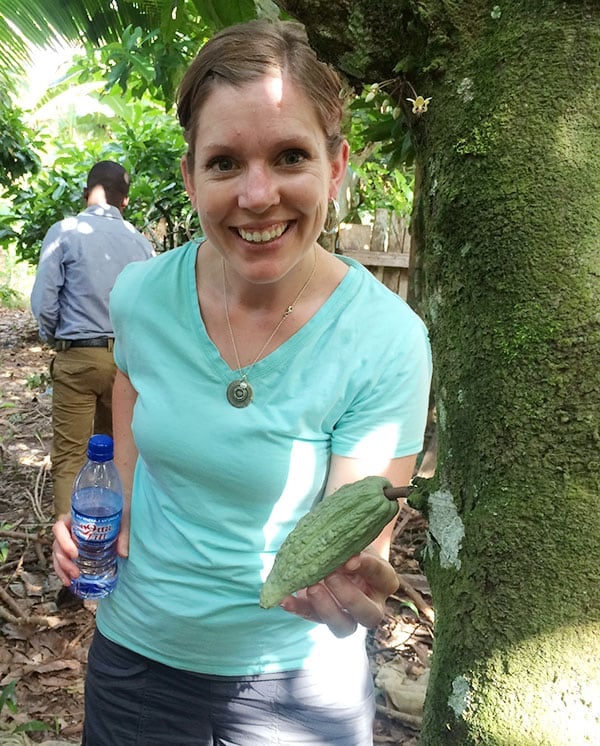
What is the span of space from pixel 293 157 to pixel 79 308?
9.48ft

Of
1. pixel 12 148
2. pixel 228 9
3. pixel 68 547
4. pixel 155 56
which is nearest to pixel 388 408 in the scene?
pixel 68 547

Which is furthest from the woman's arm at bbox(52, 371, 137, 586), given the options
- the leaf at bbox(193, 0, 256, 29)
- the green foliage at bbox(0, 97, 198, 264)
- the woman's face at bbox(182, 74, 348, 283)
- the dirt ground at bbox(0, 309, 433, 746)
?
the green foliage at bbox(0, 97, 198, 264)

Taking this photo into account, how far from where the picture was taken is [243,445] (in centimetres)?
126

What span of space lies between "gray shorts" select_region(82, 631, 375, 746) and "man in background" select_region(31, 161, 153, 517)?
2455mm

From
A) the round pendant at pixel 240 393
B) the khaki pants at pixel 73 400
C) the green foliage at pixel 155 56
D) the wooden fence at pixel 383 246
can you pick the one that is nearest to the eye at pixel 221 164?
the round pendant at pixel 240 393

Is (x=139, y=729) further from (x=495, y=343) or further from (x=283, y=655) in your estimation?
(x=495, y=343)

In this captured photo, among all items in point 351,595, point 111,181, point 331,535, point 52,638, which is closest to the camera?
point 331,535

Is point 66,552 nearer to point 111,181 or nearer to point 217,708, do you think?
point 217,708

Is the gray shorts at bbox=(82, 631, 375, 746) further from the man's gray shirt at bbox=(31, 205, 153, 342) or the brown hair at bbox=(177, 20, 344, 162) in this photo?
the man's gray shirt at bbox=(31, 205, 153, 342)

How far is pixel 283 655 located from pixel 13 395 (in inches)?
231

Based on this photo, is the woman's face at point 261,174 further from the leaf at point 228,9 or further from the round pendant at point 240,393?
the leaf at point 228,9

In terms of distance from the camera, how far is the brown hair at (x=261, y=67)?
45.9 inches

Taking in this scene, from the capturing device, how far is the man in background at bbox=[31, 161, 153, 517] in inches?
148

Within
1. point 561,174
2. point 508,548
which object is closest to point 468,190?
point 561,174
